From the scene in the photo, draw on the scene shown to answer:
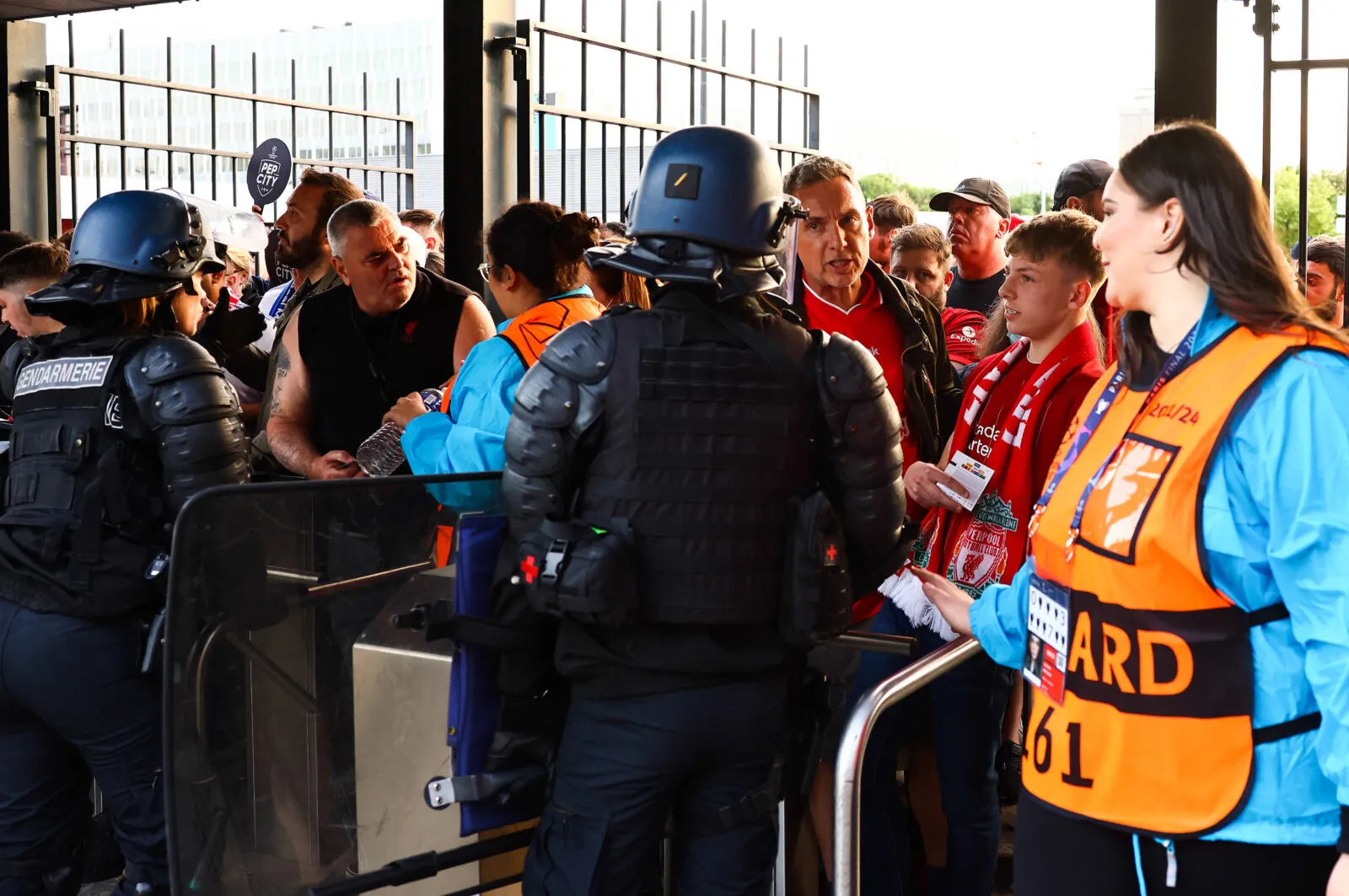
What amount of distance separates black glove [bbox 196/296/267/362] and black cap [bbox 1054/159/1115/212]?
2777 millimetres

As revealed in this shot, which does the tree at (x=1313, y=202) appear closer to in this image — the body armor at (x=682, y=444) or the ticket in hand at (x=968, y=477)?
the ticket in hand at (x=968, y=477)

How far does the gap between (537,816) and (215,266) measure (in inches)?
64.3

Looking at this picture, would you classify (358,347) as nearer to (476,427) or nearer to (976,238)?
(476,427)

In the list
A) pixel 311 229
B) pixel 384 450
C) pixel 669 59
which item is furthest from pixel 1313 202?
pixel 384 450

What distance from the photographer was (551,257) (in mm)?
3113

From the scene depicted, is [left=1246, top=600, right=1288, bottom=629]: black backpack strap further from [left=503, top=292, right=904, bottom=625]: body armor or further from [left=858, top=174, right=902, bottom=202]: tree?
[left=858, top=174, right=902, bottom=202]: tree

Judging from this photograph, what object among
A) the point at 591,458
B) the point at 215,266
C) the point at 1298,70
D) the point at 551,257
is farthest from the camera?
the point at 1298,70

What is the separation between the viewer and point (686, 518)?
2.29 m

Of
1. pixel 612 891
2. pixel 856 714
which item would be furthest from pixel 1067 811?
pixel 612 891

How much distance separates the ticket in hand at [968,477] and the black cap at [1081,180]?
1.45 m

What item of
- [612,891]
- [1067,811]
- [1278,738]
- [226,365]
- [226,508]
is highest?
[226,365]

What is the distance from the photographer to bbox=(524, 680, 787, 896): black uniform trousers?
7.55 ft

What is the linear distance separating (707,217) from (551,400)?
431 mm

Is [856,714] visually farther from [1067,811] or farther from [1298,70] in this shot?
[1298,70]
